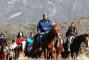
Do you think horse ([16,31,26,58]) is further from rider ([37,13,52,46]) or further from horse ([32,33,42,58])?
rider ([37,13,52,46])

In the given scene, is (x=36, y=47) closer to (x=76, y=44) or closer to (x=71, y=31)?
(x=71, y=31)

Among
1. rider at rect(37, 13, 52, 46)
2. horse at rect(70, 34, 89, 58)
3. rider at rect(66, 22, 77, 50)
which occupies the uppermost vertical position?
rider at rect(37, 13, 52, 46)

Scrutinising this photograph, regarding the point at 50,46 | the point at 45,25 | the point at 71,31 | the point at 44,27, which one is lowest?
the point at 50,46

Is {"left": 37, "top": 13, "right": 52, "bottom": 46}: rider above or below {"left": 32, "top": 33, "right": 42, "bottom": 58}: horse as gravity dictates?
above

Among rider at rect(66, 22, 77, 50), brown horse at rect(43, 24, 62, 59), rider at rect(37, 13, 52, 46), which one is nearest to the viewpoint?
brown horse at rect(43, 24, 62, 59)

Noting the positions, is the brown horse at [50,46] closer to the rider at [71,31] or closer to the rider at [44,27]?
the rider at [44,27]

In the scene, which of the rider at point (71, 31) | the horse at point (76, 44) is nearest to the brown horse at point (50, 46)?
the horse at point (76, 44)

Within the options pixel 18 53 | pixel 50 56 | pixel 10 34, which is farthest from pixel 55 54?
pixel 10 34

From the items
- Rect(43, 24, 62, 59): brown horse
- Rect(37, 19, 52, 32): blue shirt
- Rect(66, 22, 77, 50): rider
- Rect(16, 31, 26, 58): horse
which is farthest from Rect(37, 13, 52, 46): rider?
Rect(66, 22, 77, 50): rider

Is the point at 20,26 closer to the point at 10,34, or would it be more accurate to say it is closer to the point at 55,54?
the point at 10,34

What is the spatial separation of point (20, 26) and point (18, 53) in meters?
21.6

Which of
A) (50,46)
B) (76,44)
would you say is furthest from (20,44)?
(50,46)

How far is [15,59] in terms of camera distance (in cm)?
2764

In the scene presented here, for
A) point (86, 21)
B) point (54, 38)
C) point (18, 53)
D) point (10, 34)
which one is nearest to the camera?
point (54, 38)
